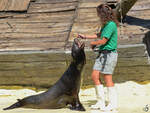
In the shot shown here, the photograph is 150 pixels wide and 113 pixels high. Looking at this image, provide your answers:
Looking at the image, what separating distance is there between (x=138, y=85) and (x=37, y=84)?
2445mm

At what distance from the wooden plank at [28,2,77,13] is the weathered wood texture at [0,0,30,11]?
212mm

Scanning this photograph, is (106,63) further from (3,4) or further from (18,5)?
(3,4)

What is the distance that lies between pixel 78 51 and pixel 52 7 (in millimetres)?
4388

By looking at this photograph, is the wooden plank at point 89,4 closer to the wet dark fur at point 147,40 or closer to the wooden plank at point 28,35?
the wooden plank at point 28,35

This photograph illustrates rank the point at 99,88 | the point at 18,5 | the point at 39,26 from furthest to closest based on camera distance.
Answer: the point at 18,5
the point at 39,26
the point at 99,88

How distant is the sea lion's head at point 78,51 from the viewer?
5.05 meters

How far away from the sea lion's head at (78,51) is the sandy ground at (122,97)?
82 centimetres

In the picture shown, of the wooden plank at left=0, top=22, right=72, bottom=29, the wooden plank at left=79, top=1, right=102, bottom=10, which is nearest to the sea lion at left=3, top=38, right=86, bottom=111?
the wooden plank at left=0, top=22, right=72, bottom=29

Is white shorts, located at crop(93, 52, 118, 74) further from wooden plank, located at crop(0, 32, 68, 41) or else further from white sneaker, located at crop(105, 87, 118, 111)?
wooden plank, located at crop(0, 32, 68, 41)

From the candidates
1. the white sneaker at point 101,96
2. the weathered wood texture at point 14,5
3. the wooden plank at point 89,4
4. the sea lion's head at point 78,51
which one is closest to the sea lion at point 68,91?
the sea lion's head at point 78,51

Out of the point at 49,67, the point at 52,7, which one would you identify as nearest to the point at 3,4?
the point at 52,7

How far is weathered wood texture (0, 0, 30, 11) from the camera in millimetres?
9375

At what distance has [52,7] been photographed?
361 inches

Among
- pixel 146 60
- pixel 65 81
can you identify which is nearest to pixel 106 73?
pixel 65 81
